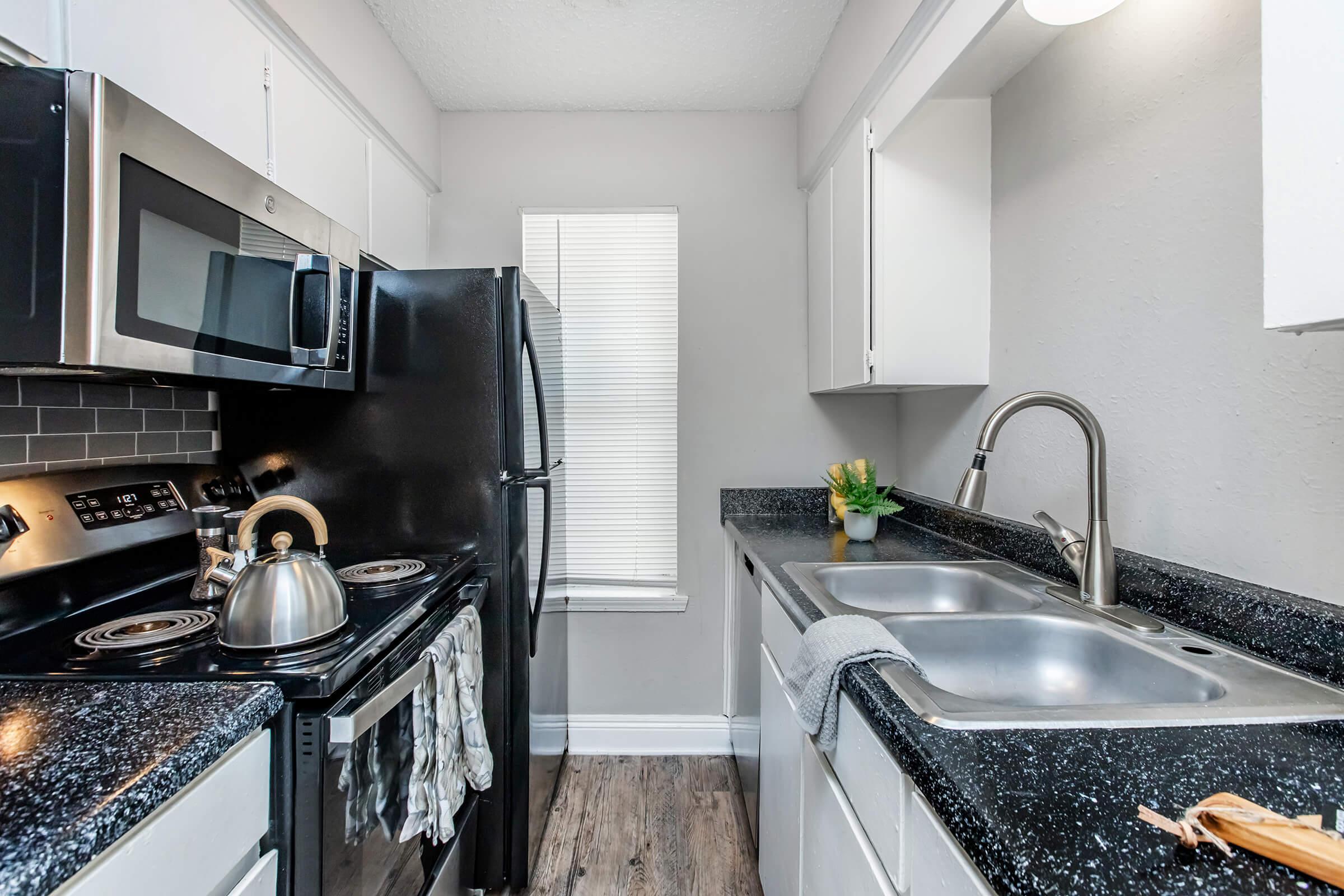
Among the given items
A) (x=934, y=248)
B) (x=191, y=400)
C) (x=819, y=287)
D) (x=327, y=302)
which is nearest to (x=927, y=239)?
(x=934, y=248)

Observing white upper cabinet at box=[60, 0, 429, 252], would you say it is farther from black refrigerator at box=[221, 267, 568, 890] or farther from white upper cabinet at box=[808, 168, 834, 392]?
white upper cabinet at box=[808, 168, 834, 392]

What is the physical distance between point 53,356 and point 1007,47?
1919 mm

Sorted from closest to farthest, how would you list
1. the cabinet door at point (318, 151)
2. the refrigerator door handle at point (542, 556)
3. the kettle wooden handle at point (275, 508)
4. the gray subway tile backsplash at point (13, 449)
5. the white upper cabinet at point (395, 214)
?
the kettle wooden handle at point (275, 508), the gray subway tile backsplash at point (13, 449), the cabinet door at point (318, 151), the refrigerator door handle at point (542, 556), the white upper cabinet at point (395, 214)

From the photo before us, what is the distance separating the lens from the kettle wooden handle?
3.21 feet

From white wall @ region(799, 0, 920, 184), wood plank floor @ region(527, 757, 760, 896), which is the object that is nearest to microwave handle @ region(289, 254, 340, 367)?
white wall @ region(799, 0, 920, 184)

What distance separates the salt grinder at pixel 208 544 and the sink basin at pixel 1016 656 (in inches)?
51.7

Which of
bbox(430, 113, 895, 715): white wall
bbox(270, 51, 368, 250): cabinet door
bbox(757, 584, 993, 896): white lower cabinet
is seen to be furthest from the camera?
bbox(430, 113, 895, 715): white wall

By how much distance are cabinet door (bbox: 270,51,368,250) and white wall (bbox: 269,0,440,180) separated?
0.31ft

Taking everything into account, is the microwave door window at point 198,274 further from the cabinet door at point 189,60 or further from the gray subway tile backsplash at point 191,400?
the gray subway tile backsplash at point 191,400

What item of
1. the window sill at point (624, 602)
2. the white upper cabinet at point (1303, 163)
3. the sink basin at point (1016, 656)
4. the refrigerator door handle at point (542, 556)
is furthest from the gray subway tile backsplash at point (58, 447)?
the white upper cabinet at point (1303, 163)

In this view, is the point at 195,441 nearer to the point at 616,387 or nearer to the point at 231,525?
the point at 231,525

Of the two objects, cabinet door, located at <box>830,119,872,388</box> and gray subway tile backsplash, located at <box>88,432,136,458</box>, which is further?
cabinet door, located at <box>830,119,872,388</box>

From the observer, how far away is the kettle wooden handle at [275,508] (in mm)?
979

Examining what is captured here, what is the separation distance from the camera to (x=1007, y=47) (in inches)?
55.4
